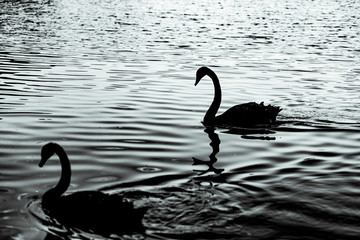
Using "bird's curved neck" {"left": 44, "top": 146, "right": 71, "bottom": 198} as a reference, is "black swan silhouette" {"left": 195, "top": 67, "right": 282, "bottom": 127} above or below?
above

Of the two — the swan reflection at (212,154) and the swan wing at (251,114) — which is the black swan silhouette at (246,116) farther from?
the swan reflection at (212,154)

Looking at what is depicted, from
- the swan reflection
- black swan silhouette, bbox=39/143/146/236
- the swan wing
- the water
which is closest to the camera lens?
black swan silhouette, bbox=39/143/146/236

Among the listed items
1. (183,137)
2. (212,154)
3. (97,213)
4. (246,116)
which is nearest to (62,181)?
(97,213)

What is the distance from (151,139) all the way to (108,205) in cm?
514

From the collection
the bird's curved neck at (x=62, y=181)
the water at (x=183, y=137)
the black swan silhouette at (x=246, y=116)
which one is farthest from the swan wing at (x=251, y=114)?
the bird's curved neck at (x=62, y=181)

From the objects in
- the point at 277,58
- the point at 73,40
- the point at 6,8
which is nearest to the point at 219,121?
the point at 277,58

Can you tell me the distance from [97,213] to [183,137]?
216 inches

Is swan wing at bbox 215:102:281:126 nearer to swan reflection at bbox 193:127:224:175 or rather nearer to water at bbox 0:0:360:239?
water at bbox 0:0:360:239

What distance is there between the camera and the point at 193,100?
16.2m

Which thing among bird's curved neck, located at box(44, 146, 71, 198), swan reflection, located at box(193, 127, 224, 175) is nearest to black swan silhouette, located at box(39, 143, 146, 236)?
bird's curved neck, located at box(44, 146, 71, 198)

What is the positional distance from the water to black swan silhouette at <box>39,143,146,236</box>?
17 centimetres

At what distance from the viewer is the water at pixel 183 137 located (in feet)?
23.7

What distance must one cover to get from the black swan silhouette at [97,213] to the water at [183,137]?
0.17m

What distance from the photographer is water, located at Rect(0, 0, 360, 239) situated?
23.7 ft
